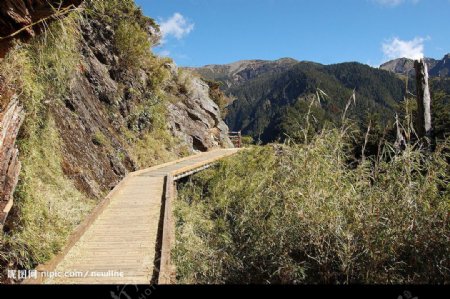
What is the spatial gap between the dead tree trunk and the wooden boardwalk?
6931 mm

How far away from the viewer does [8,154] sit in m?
6.04

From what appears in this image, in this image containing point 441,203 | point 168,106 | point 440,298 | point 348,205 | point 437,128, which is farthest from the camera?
point 168,106

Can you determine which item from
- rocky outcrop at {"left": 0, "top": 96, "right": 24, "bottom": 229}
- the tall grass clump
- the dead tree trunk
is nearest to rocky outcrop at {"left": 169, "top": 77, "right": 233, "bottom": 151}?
the dead tree trunk

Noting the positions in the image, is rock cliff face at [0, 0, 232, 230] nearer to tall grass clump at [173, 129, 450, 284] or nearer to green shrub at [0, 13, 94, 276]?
green shrub at [0, 13, 94, 276]

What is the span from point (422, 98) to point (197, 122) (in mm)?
20621

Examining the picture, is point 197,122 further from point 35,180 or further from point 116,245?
point 116,245

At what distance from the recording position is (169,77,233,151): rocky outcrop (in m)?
26.8

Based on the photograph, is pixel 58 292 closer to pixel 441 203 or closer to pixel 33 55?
pixel 441 203

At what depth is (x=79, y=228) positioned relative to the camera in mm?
→ 8617

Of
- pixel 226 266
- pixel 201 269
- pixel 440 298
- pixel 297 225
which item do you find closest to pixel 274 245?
pixel 297 225

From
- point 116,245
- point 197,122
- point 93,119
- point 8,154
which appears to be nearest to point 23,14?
point 8,154

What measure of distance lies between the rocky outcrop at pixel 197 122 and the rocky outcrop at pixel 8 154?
18619mm

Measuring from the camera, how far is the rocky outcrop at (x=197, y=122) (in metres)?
26.8

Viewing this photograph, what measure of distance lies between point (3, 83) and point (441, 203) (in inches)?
234
